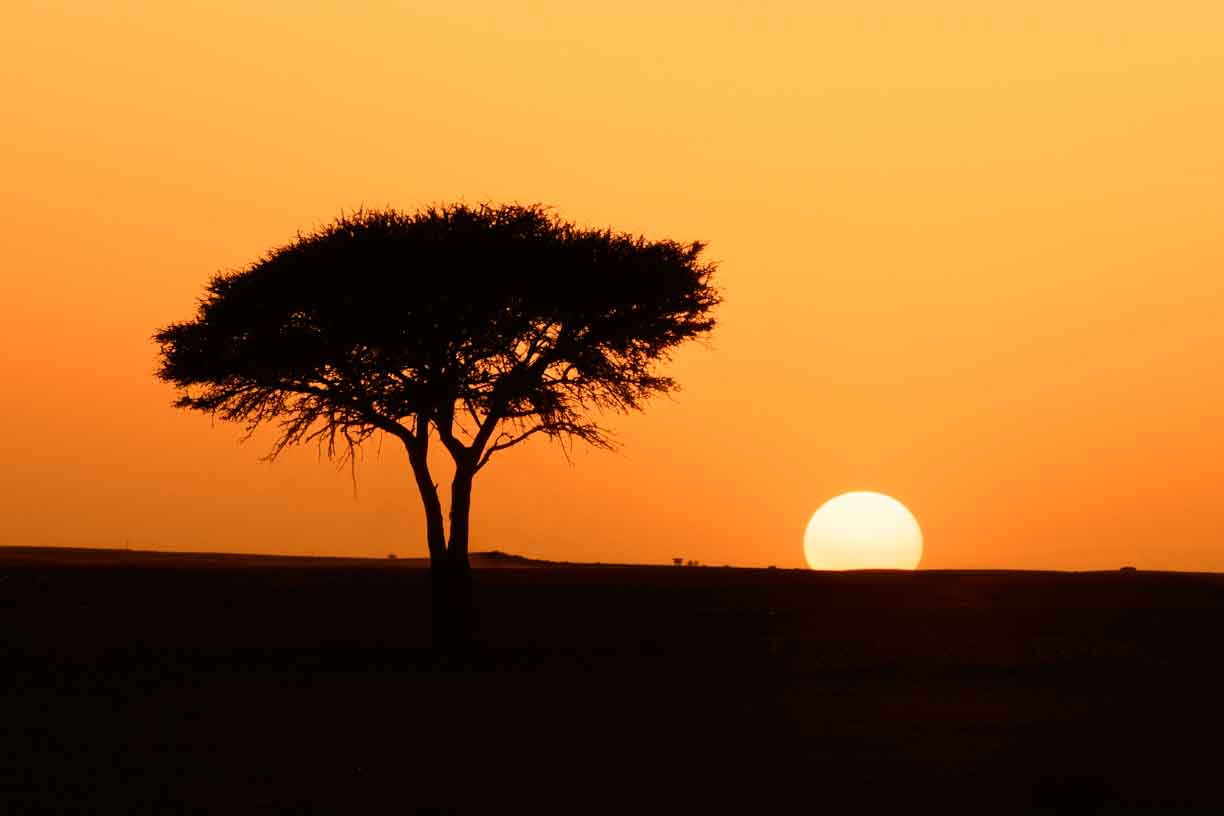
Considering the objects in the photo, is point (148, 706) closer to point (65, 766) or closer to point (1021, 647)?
point (65, 766)

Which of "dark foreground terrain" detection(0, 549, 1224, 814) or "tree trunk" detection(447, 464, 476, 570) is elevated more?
"tree trunk" detection(447, 464, 476, 570)

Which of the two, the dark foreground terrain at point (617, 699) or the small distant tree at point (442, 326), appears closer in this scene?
the dark foreground terrain at point (617, 699)

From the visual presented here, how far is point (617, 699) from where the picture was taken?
98.0 ft

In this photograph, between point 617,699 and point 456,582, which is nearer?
point 617,699

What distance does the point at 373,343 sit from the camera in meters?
42.4

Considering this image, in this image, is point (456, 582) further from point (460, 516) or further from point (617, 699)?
point (617, 699)

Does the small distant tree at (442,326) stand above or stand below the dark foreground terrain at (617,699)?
above

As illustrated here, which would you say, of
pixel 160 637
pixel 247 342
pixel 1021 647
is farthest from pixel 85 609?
pixel 1021 647

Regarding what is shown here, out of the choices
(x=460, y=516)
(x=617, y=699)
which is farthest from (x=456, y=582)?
(x=617, y=699)

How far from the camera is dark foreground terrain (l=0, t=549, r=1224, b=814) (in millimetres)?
20406

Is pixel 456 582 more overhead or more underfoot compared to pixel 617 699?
more overhead

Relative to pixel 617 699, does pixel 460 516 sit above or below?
above

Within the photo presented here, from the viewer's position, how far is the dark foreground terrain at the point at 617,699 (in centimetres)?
2041

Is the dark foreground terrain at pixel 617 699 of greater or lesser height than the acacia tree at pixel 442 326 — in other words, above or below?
below
